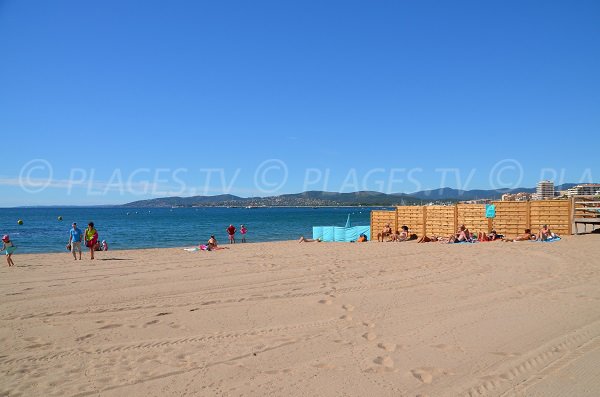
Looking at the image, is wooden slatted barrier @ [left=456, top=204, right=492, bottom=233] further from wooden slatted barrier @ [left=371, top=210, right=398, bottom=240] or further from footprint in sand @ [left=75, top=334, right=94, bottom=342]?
footprint in sand @ [left=75, top=334, right=94, bottom=342]

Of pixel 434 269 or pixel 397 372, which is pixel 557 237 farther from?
pixel 397 372

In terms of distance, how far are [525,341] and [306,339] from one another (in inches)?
95.7

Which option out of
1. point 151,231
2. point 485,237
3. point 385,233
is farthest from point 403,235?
point 151,231

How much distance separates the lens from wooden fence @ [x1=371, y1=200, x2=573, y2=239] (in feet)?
59.2

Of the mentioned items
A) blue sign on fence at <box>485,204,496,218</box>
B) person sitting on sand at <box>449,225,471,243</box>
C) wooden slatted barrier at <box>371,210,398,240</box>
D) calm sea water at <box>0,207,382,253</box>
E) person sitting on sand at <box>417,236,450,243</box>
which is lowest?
calm sea water at <box>0,207,382,253</box>

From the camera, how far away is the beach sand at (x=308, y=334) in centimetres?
375

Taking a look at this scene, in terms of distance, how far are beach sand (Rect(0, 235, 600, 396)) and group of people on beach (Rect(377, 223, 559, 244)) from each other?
7983 millimetres

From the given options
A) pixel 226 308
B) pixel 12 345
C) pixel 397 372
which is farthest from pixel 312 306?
pixel 12 345

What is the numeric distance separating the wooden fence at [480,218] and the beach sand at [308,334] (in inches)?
386

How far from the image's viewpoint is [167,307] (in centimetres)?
652

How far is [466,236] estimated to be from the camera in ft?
59.1

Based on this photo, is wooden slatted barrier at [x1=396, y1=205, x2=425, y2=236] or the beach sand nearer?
the beach sand

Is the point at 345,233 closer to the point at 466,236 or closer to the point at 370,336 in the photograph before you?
the point at 466,236

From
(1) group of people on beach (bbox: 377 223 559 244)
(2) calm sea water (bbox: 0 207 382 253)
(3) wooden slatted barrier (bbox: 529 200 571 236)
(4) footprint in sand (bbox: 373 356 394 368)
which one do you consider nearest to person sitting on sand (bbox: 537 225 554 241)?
(1) group of people on beach (bbox: 377 223 559 244)
